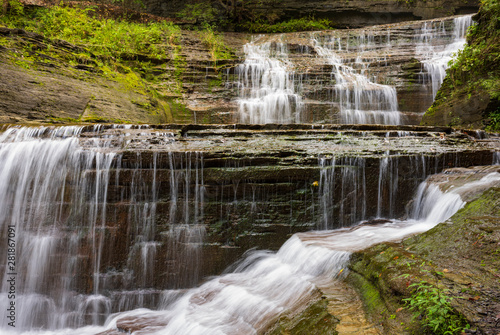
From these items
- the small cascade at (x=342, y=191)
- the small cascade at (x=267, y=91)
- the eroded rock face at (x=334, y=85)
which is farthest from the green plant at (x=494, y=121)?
the small cascade at (x=267, y=91)

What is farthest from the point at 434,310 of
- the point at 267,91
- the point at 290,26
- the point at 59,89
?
the point at 290,26

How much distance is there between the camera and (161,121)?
9.84 meters

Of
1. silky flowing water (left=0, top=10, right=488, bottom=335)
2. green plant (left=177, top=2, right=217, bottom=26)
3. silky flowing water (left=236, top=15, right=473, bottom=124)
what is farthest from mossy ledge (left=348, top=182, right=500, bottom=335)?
green plant (left=177, top=2, right=217, bottom=26)

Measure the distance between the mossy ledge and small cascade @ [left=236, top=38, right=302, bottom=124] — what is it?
7730mm

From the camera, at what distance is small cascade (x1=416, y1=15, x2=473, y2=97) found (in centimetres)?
1132

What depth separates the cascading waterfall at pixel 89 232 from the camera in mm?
5094

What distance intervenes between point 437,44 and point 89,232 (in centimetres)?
1556

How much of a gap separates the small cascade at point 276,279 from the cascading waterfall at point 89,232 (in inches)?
17.8

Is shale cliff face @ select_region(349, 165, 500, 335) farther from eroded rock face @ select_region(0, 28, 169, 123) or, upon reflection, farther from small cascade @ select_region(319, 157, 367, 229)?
eroded rock face @ select_region(0, 28, 169, 123)

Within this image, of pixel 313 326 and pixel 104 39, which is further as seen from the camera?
pixel 104 39

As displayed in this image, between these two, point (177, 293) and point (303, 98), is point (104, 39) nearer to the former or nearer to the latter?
point (303, 98)

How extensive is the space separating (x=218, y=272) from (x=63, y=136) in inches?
157

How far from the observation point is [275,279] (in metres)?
4.39

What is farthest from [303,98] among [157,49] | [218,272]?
[218,272]
